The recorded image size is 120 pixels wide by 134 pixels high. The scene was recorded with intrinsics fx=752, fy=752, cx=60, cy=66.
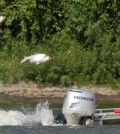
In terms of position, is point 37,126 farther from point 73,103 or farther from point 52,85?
point 52,85

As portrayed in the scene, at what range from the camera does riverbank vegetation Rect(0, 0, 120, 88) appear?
29.4 metres

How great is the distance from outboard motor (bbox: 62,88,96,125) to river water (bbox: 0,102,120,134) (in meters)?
0.31

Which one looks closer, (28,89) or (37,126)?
(37,126)

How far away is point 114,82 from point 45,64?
119 inches

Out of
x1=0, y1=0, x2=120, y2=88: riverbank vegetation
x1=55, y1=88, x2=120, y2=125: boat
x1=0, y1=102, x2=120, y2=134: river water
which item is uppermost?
x1=0, y1=0, x2=120, y2=88: riverbank vegetation

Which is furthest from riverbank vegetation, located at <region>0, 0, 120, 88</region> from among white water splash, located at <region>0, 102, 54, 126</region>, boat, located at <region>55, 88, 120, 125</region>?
boat, located at <region>55, 88, 120, 125</region>

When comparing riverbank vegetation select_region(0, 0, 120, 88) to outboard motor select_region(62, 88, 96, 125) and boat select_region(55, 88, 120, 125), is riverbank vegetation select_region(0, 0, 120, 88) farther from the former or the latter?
outboard motor select_region(62, 88, 96, 125)

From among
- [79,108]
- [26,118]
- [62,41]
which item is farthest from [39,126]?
[62,41]

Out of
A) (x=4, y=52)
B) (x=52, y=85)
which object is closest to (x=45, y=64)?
(x=52, y=85)

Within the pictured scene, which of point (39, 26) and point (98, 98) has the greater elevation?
point (39, 26)

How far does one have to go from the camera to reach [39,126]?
19.7 m

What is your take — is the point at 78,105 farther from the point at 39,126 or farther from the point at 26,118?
the point at 26,118

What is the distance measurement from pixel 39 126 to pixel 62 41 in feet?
42.2

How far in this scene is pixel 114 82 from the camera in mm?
30188
